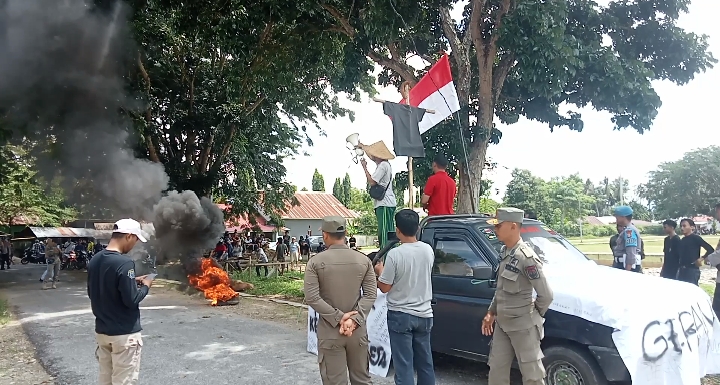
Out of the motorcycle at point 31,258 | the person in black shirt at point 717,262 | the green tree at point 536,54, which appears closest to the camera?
the person in black shirt at point 717,262

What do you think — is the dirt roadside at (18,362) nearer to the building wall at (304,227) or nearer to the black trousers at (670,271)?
the black trousers at (670,271)

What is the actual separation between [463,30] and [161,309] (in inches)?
357

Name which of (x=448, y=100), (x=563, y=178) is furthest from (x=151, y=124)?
(x=563, y=178)

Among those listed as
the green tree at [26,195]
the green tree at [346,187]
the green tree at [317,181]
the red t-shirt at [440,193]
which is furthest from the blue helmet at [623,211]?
the green tree at [317,181]

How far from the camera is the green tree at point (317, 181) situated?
8362 centimetres

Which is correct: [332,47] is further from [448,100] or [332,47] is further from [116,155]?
[116,155]

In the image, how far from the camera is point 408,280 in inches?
166

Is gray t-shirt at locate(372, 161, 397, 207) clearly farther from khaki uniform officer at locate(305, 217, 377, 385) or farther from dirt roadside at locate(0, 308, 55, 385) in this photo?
dirt roadside at locate(0, 308, 55, 385)

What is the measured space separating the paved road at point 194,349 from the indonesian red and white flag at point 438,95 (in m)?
4.08

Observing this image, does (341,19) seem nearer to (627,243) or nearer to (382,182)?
(382,182)

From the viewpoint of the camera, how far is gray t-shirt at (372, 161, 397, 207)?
23.3 ft

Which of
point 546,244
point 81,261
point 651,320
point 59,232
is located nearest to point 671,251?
point 546,244

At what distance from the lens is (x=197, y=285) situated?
45.3ft

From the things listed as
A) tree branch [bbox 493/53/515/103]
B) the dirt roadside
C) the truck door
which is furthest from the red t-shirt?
the dirt roadside
